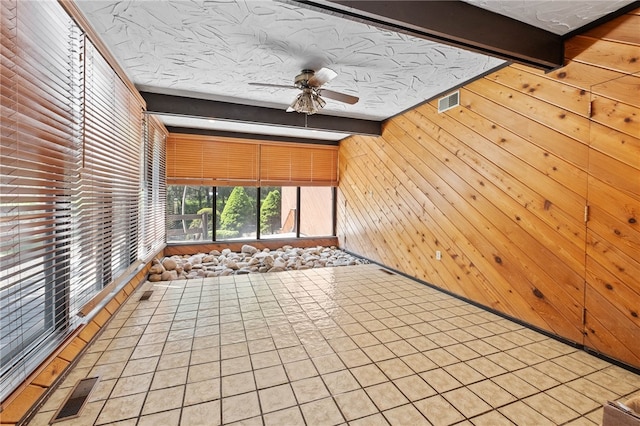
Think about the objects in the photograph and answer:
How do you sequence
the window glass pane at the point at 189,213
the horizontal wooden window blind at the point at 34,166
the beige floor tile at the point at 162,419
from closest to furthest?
the horizontal wooden window blind at the point at 34,166 < the beige floor tile at the point at 162,419 < the window glass pane at the point at 189,213

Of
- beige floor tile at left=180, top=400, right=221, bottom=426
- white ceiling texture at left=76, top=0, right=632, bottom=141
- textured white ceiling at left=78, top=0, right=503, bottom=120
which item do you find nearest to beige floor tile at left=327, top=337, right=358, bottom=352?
beige floor tile at left=180, top=400, right=221, bottom=426

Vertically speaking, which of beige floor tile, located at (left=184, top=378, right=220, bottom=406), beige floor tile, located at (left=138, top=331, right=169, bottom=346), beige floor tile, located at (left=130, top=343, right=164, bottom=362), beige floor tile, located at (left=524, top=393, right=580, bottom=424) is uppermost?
beige floor tile, located at (left=138, top=331, right=169, bottom=346)

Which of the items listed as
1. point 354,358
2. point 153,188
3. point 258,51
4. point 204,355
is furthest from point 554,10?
point 153,188

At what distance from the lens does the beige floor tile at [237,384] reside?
1.78m

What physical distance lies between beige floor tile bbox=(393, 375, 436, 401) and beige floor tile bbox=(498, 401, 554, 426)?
39cm

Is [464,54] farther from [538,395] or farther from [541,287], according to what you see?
[538,395]

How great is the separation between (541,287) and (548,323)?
31cm

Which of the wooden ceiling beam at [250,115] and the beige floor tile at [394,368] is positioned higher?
the wooden ceiling beam at [250,115]

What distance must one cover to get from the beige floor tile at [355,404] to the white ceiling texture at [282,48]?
233cm

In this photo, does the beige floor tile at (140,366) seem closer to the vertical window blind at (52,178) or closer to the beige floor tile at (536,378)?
the vertical window blind at (52,178)

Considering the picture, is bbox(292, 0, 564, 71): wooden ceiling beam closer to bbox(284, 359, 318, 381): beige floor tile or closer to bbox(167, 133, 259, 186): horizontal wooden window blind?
bbox(284, 359, 318, 381): beige floor tile

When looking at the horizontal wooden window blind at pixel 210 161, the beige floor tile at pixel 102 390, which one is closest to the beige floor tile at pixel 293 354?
the beige floor tile at pixel 102 390

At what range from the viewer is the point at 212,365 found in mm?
2049

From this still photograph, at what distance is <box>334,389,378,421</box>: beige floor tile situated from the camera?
1594 millimetres
